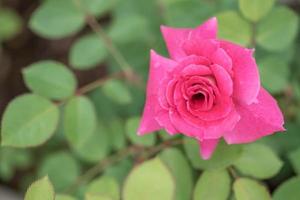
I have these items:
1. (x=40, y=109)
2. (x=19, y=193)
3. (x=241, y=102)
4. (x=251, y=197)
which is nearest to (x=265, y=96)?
(x=241, y=102)

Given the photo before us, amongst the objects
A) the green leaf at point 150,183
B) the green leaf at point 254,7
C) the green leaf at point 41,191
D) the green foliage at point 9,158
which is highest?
the green leaf at point 254,7

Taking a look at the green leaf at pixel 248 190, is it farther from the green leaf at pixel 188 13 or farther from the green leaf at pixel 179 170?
the green leaf at pixel 188 13

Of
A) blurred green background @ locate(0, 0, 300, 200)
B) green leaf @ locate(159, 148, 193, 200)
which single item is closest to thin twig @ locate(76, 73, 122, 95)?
blurred green background @ locate(0, 0, 300, 200)

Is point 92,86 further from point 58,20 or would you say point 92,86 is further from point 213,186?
point 213,186

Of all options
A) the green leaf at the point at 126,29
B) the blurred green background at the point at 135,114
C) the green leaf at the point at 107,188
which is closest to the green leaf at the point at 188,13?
the blurred green background at the point at 135,114

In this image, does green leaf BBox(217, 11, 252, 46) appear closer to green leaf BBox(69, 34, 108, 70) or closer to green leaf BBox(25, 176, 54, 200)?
green leaf BBox(69, 34, 108, 70)
